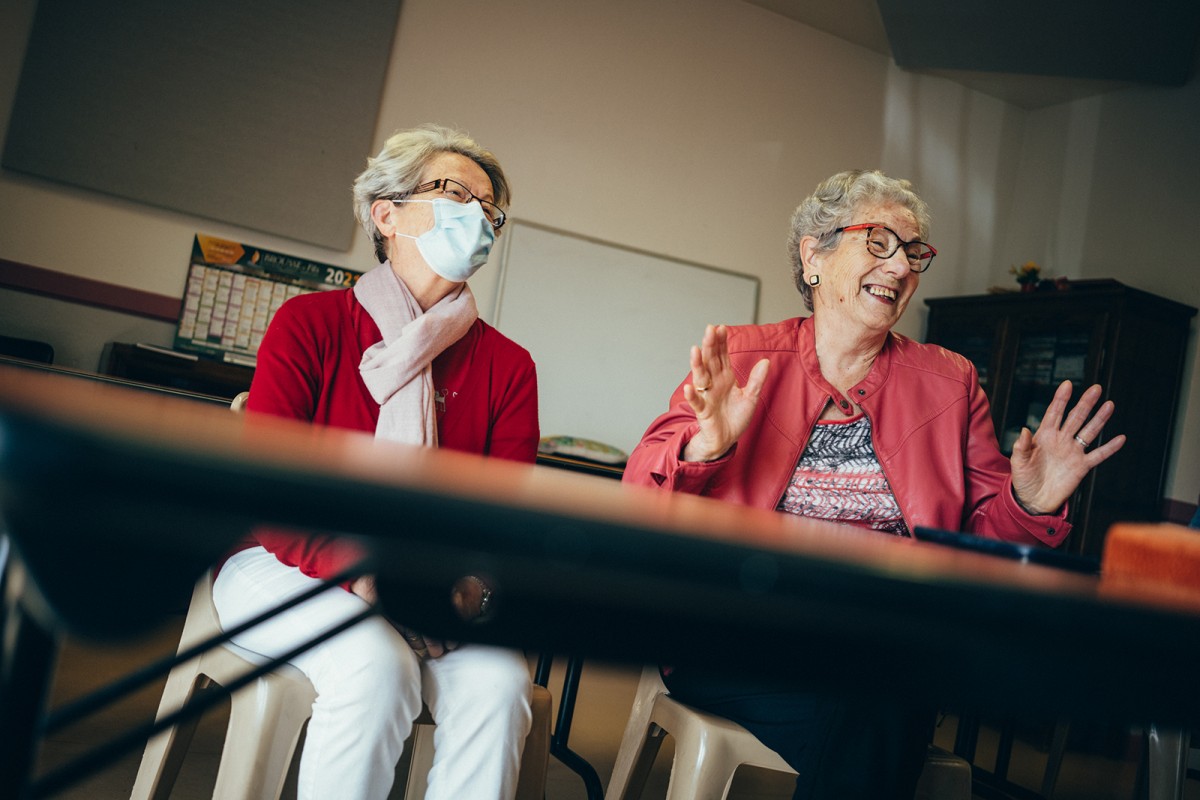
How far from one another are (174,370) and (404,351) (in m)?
2.61

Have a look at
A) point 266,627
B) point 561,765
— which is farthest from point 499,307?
point 266,627

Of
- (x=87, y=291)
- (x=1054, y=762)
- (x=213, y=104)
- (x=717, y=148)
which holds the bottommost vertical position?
(x=1054, y=762)

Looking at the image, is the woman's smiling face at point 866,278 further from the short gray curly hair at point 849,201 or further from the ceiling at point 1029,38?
the ceiling at point 1029,38

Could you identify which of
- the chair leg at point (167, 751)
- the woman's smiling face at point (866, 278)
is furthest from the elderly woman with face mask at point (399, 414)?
the woman's smiling face at point (866, 278)

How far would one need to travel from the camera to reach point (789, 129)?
5406 mm

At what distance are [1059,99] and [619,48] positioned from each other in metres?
2.90

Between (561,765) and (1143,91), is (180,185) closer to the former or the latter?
(561,765)

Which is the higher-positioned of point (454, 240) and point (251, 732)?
point (454, 240)

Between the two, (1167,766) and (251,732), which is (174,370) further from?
(1167,766)

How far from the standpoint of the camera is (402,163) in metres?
1.95

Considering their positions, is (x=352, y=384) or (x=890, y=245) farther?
(x=890, y=245)

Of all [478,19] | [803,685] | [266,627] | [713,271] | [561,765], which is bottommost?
[561,765]

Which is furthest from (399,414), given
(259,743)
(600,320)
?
(600,320)

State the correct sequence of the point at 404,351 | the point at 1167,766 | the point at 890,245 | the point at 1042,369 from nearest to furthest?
the point at 404,351 → the point at 1167,766 → the point at 890,245 → the point at 1042,369
